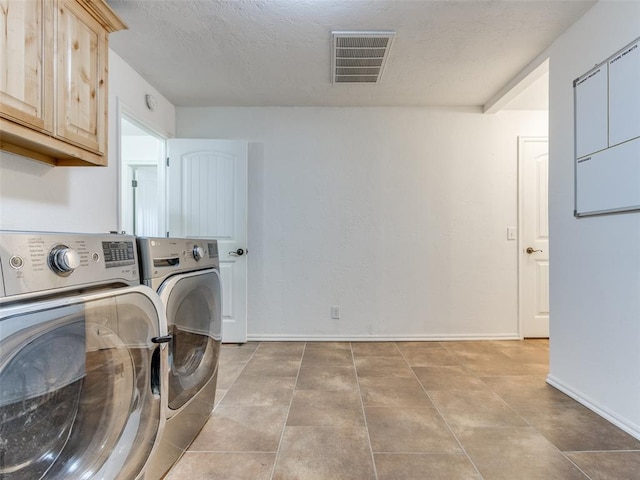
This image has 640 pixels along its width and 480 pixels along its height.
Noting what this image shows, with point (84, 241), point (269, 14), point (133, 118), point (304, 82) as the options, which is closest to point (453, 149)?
point (304, 82)

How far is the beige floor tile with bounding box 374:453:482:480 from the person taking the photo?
4.16ft

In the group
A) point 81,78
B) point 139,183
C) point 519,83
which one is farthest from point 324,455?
point 139,183

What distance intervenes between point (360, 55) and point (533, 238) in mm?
2430

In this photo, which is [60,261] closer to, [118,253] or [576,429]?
[118,253]

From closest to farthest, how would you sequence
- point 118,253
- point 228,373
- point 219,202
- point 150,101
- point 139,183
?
point 118,253, point 228,373, point 150,101, point 219,202, point 139,183

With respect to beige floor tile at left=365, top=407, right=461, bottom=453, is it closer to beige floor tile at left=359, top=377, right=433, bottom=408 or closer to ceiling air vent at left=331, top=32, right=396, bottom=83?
beige floor tile at left=359, top=377, right=433, bottom=408

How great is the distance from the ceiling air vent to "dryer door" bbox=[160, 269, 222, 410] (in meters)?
1.68

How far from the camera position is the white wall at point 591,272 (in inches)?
61.0

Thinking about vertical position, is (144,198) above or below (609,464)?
above

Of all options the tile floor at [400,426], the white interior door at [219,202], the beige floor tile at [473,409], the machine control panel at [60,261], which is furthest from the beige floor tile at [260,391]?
the machine control panel at [60,261]

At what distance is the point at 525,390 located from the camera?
2000 millimetres

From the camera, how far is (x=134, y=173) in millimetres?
3852

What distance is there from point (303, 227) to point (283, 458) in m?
2.00

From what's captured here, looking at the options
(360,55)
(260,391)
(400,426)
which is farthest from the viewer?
(360,55)
